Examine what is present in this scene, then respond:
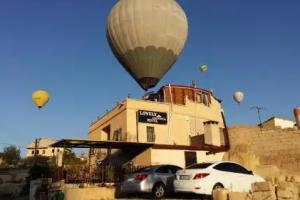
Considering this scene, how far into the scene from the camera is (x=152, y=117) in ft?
120

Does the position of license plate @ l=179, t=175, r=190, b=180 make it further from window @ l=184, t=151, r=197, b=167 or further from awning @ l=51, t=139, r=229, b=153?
window @ l=184, t=151, r=197, b=167

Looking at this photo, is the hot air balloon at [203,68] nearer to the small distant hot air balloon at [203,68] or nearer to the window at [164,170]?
the small distant hot air balloon at [203,68]

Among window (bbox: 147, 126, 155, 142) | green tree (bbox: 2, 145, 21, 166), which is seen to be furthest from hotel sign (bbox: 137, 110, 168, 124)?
green tree (bbox: 2, 145, 21, 166)

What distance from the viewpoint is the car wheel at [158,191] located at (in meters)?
17.4

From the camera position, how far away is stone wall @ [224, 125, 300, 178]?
28094 millimetres

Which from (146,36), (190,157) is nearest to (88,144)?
(190,157)

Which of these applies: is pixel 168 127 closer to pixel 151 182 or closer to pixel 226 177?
pixel 151 182

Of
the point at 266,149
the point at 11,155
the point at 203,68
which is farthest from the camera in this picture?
the point at 11,155

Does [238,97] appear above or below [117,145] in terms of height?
above

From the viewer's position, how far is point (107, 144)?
25.8m

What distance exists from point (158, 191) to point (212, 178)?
12.7 feet

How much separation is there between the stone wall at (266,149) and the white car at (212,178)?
37.5 feet

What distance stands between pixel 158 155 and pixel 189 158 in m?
2.98

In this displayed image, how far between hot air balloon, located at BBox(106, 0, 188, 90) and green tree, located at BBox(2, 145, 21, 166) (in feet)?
190
